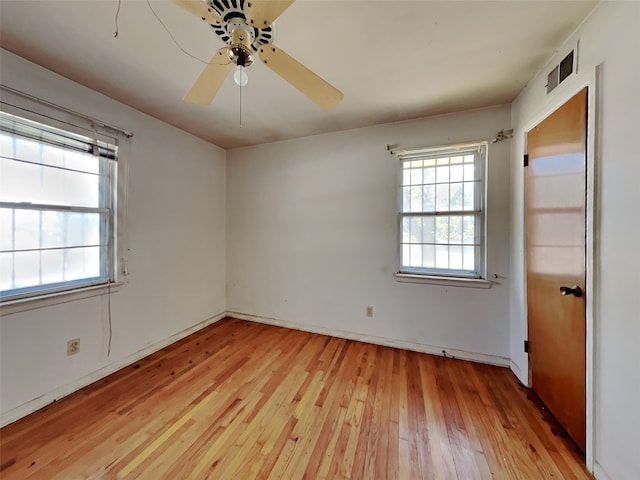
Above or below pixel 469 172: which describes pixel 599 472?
below

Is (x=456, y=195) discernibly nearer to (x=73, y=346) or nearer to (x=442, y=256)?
(x=442, y=256)

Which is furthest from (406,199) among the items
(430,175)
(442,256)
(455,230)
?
(442,256)

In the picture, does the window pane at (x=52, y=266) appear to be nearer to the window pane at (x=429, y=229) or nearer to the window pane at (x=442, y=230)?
the window pane at (x=429, y=229)

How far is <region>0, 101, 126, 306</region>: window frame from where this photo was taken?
1613 mm

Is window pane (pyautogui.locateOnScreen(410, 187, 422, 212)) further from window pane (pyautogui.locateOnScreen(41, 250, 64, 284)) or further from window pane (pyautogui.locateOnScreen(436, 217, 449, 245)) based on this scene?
window pane (pyautogui.locateOnScreen(41, 250, 64, 284))

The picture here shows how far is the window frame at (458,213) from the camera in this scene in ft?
7.52

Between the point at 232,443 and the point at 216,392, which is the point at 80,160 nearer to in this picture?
the point at 216,392

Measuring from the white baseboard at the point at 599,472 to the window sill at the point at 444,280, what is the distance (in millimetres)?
1282

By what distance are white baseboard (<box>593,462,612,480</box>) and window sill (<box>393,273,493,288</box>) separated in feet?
4.21

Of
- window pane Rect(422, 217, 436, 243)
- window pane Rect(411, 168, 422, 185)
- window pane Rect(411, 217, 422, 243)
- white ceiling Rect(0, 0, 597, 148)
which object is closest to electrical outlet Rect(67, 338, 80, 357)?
white ceiling Rect(0, 0, 597, 148)

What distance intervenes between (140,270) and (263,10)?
2.46m

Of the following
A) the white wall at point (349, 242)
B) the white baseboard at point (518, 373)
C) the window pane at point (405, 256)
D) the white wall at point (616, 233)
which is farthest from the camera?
the window pane at point (405, 256)

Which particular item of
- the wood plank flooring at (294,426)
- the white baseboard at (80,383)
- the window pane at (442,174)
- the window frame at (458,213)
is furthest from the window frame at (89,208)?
the window pane at (442,174)

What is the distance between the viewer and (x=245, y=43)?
0.95 metres
